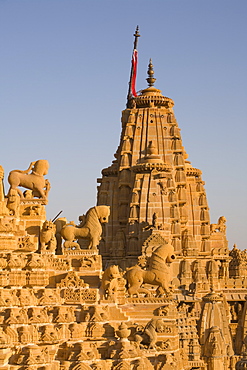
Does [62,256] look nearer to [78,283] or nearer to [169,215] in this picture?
[78,283]

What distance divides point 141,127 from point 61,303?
55.5 meters

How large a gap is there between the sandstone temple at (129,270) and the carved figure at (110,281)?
0.06 m

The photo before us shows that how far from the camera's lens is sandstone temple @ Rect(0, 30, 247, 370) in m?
49.5

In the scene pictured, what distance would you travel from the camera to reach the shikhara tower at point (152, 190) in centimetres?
10344

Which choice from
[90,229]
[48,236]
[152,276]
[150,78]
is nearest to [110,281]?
[48,236]

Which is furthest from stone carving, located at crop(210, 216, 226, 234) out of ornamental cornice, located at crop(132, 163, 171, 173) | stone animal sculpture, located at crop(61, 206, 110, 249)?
stone animal sculpture, located at crop(61, 206, 110, 249)

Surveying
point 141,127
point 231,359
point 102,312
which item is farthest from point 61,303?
point 141,127

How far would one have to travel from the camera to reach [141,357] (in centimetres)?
5003

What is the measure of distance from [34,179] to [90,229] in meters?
5.12

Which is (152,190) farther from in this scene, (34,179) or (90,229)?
(34,179)

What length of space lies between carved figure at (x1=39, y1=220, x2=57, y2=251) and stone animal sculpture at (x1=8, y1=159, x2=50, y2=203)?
2376 millimetres

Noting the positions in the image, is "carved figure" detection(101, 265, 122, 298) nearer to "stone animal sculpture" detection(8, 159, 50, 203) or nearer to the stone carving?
"stone animal sculpture" detection(8, 159, 50, 203)

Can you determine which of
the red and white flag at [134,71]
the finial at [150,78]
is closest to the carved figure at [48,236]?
the finial at [150,78]

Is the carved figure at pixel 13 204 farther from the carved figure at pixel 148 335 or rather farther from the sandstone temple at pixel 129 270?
the carved figure at pixel 148 335
